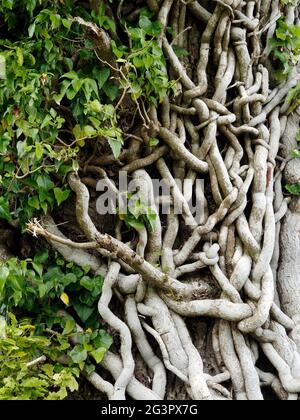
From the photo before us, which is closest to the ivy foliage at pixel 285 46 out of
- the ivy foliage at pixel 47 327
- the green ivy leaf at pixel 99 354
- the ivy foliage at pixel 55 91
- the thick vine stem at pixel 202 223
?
the thick vine stem at pixel 202 223

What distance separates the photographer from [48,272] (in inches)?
88.7

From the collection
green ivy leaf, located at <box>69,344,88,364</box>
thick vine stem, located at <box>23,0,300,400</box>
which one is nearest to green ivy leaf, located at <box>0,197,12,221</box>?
thick vine stem, located at <box>23,0,300,400</box>

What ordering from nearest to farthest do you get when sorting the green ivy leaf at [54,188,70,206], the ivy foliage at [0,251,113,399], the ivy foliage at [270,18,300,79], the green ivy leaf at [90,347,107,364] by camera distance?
the ivy foliage at [0,251,113,399] → the green ivy leaf at [90,347,107,364] → the green ivy leaf at [54,188,70,206] → the ivy foliage at [270,18,300,79]

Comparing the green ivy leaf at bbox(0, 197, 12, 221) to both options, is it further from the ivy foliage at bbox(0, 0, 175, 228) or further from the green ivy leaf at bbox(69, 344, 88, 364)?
the green ivy leaf at bbox(69, 344, 88, 364)

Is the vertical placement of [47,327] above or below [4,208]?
below

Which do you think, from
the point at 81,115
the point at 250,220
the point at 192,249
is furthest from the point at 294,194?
the point at 81,115

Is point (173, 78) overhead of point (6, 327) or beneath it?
overhead

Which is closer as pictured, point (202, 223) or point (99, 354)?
point (99, 354)

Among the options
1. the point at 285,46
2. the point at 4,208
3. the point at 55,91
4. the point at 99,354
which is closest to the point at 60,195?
the point at 4,208

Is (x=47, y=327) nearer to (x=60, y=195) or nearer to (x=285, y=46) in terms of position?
(x=60, y=195)

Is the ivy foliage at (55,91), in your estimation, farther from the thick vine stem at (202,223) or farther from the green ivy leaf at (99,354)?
the green ivy leaf at (99,354)

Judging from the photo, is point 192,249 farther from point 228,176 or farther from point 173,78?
point 173,78

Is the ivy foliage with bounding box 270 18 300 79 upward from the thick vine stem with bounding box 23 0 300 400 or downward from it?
upward

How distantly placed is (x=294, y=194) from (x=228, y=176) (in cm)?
41
